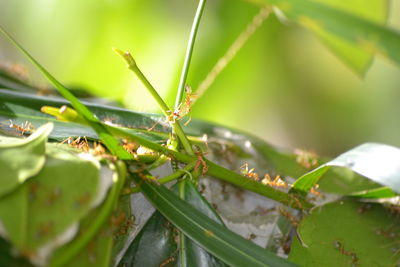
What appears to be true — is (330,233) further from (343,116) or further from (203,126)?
(343,116)

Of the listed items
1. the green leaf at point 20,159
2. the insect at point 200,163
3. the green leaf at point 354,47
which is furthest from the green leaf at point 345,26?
the green leaf at point 20,159

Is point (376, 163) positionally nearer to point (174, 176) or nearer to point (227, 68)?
point (174, 176)

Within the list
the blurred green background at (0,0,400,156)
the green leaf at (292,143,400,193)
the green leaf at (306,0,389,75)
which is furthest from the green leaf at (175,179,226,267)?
the blurred green background at (0,0,400,156)

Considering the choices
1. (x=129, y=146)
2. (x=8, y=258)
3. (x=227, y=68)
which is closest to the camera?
(x=8, y=258)

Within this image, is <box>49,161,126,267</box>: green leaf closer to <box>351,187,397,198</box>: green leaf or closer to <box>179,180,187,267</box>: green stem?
<box>179,180,187,267</box>: green stem

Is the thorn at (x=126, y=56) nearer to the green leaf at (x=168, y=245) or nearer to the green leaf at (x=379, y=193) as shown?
the green leaf at (x=168, y=245)

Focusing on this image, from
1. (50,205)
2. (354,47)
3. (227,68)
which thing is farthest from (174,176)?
(227,68)

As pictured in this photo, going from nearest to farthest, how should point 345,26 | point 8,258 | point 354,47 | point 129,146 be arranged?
point 8,258 < point 129,146 < point 345,26 < point 354,47
